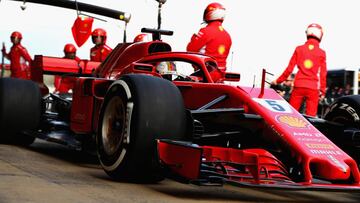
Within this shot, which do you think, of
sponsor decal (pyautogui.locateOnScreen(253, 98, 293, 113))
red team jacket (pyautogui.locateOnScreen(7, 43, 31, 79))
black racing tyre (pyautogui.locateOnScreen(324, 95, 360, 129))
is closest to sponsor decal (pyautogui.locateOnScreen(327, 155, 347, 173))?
sponsor decal (pyautogui.locateOnScreen(253, 98, 293, 113))

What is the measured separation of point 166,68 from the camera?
7.71 metres

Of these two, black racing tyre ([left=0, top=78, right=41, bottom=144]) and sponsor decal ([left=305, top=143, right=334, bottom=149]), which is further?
black racing tyre ([left=0, top=78, right=41, bottom=144])

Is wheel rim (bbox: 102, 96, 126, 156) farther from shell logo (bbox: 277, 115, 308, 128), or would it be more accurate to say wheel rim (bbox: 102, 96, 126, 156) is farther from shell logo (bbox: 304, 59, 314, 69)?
shell logo (bbox: 304, 59, 314, 69)

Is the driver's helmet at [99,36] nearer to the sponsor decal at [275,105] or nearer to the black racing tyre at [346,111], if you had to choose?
the black racing tyre at [346,111]

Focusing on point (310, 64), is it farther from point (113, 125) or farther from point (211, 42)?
point (113, 125)

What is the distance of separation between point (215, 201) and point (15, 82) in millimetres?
4141

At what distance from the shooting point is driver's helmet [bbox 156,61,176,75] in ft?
25.2

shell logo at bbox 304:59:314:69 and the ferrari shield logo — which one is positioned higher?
the ferrari shield logo

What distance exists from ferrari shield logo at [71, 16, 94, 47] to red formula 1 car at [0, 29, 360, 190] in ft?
21.4

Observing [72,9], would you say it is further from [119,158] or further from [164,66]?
[119,158]

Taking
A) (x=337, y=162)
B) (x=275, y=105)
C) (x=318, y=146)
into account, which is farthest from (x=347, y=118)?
(x=337, y=162)

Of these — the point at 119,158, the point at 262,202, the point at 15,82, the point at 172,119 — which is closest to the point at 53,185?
the point at 119,158

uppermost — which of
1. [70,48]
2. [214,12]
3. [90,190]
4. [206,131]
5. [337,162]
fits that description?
[214,12]

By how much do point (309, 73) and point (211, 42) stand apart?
210 centimetres
